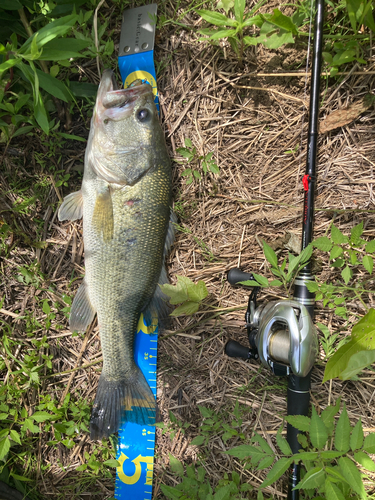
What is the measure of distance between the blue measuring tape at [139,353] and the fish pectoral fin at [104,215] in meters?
0.79

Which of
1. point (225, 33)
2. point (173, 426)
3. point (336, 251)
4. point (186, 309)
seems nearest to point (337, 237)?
point (336, 251)

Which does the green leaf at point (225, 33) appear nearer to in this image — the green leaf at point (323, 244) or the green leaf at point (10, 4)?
the green leaf at point (10, 4)

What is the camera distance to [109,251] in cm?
239

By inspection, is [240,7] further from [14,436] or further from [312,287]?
[14,436]

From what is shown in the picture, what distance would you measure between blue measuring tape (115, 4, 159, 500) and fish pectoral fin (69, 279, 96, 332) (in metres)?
0.41

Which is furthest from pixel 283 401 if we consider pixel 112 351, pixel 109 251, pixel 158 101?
pixel 158 101

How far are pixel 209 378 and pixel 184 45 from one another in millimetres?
2612

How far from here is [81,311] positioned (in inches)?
103

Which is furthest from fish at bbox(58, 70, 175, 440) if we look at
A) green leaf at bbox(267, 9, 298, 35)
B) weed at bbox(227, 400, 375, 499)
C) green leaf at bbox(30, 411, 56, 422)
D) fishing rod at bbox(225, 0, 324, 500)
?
weed at bbox(227, 400, 375, 499)

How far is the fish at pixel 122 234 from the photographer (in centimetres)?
231

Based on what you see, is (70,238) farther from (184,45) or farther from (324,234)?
(324,234)

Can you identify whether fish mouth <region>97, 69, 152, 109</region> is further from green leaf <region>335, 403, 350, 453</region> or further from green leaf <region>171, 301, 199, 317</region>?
green leaf <region>335, 403, 350, 453</region>

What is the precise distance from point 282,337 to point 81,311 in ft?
5.06

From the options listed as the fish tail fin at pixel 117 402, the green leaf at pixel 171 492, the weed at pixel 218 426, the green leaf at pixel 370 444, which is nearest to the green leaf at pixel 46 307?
the fish tail fin at pixel 117 402
